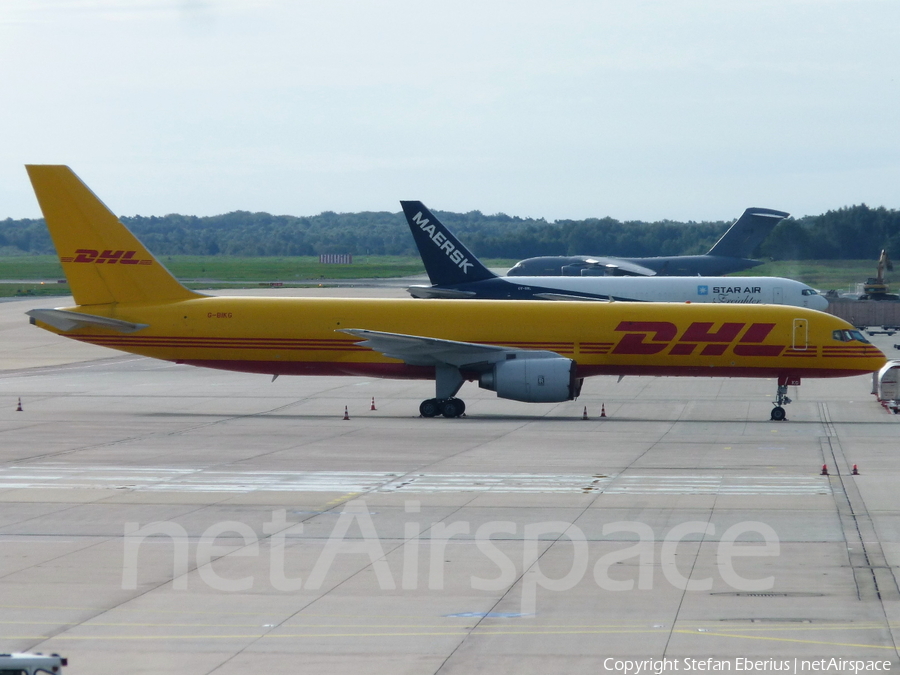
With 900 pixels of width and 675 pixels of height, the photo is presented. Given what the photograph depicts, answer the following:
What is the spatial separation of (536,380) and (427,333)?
13.9 feet

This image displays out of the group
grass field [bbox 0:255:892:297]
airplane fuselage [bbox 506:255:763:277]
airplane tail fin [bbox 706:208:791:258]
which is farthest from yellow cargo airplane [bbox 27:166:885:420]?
grass field [bbox 0:255:892:297]

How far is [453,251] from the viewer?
60.7 m

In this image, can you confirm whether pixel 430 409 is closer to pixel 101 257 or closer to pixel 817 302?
pixel 101 257

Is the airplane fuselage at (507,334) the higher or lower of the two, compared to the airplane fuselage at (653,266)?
lower

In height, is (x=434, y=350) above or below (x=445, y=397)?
above

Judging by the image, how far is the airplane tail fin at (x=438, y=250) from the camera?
60.4m

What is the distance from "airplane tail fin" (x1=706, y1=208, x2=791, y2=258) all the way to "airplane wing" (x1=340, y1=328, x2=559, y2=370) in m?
Result: 60.8

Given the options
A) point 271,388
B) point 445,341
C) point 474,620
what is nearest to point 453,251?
point 271,388

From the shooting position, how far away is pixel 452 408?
36312 millimetres

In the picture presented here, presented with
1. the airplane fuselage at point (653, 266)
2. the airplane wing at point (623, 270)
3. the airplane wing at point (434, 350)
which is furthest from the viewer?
the airplane fuselage at point (653, 266)

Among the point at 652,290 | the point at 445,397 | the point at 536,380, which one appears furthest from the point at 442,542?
the point at 652,290

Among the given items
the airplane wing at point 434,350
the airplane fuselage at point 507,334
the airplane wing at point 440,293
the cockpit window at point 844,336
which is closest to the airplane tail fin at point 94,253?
the airplane fuselage at point 507,334

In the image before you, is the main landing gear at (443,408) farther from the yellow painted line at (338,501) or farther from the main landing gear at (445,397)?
the yellow painted line at (338,501)

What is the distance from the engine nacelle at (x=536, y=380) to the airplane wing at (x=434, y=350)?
540 mm
